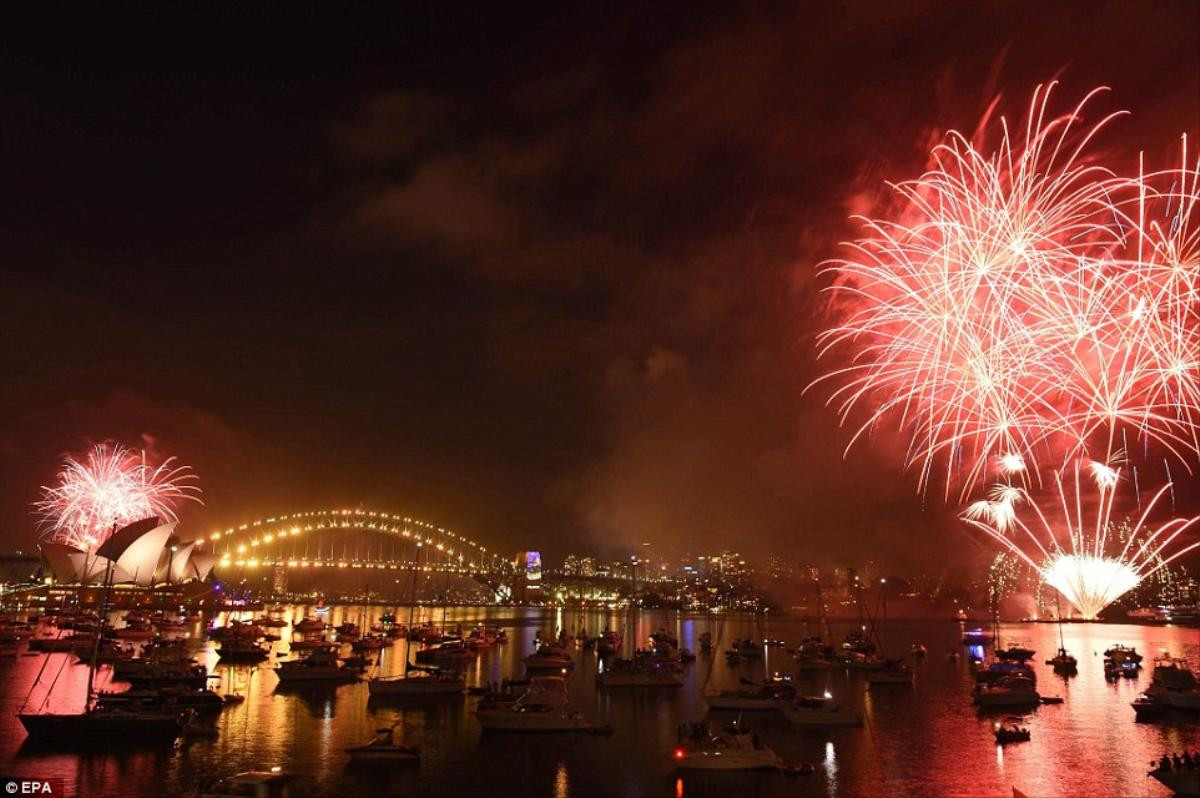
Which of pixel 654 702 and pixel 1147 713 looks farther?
pixel 654 702

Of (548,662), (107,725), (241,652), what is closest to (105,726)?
(107,725)

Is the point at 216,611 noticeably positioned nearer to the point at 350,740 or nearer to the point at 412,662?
the point at 412,662

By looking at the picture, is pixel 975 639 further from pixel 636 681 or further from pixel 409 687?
pixel 409 687

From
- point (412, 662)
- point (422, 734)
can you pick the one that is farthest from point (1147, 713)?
point (412, 662)

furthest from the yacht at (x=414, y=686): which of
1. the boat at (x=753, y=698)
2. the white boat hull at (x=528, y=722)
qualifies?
the boat at (x=753, y=698)

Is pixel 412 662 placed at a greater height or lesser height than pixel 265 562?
lesser
